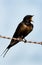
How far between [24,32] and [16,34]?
0.87 ft

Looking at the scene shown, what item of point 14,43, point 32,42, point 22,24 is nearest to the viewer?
point 32,42

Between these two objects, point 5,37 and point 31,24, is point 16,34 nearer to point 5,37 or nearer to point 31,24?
point 31,24

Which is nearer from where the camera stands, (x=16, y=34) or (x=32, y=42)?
(x=32, y=42)

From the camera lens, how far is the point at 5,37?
6.39 m

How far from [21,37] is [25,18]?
717 mm

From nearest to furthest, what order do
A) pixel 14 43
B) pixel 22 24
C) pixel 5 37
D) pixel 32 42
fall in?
pixel 5 37, pixel 32 42, pixel 14 43, pixel 22 24

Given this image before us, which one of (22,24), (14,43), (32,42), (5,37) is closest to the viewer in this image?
(5,37)

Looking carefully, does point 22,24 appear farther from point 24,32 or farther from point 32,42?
point 32,42

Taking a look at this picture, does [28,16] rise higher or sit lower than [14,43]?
→ higher

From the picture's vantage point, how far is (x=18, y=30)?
10008 millimetres

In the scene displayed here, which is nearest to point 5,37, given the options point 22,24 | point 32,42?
point 32,42

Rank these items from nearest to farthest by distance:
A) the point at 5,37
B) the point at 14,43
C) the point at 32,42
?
the point at 5,37
the point at 32,42
the point at 14,43

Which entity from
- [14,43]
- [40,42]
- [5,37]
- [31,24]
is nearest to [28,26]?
[31,24]

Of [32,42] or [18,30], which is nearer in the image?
[32,42]
